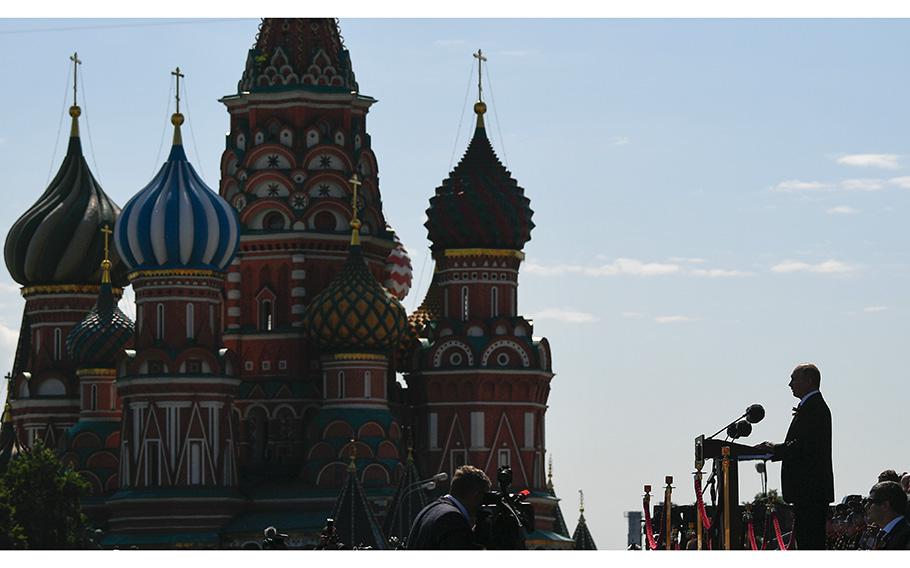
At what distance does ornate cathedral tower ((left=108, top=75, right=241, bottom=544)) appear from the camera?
5081 centimetres

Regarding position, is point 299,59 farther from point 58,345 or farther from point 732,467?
Result: point 732,467

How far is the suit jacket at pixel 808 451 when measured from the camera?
14.8 m

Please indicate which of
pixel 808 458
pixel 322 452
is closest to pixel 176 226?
pixel 322 452

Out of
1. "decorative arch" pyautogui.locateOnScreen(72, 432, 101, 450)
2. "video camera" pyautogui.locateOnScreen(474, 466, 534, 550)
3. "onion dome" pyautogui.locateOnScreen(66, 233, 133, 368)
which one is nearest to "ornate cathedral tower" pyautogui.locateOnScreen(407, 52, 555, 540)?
"onion dome" pyautogui.locateOnScreen(66, 233, 133, 368)

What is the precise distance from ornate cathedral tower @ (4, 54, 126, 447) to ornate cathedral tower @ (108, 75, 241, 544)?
512 cm

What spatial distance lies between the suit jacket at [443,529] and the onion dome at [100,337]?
1660 inches

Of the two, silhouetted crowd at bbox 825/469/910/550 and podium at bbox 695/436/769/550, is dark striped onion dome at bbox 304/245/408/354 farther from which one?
podium at bbox 695/436/769/550

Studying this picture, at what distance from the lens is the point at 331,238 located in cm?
5509

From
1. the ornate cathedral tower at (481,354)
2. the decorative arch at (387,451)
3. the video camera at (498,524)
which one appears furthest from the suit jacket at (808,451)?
the ornate cathedral tower at (481,354)

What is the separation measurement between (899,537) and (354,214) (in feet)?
138

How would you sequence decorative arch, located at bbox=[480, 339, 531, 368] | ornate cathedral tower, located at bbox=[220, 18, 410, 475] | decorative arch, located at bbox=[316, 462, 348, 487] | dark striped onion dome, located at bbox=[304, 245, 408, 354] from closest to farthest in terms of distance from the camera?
1. decorative arch, located at bbox=[316, 462, 348, 487]
2. dark striped onion dome, located at bbox=[304, 245, 408, 354]
3. decorative arch, located at bbox=[480, 339, 531, 368]
4. ornate cathedral tower, located at bbox=[220, 18, 410, 475]

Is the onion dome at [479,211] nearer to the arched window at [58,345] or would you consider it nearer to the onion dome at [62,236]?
the onion dome at [62,236]

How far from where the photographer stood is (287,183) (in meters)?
54.8
